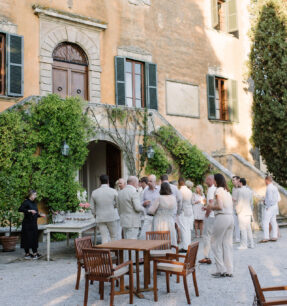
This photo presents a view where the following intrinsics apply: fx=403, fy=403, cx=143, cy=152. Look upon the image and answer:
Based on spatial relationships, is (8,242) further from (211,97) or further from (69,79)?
(211,97)

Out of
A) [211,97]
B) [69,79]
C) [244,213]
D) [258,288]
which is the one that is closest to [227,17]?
[211,97]

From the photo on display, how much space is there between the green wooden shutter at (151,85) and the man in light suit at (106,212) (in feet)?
24.2

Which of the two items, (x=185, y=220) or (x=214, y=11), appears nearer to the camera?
(x=185, y=220)

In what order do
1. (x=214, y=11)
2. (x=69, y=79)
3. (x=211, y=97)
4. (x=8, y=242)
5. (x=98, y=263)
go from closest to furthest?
(x=98, y=263) < (x=8, y=242) < (x=69, y=79) < (x=211, y=97) < (x=214, y=11)

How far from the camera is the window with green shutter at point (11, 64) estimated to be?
11.5 meters

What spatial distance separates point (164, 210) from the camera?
23.2 ft

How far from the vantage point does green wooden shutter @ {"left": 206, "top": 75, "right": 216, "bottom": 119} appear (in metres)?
16.3

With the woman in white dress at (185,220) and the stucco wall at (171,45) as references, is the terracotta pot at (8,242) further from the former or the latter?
the stucco wall at (171,45)

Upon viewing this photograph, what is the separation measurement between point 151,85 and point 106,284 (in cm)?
949

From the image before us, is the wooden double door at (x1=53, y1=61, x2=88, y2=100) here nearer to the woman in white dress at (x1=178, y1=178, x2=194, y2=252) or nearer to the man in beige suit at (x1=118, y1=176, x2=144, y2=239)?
the woman in white dress at (x1=178, y1=178, x2=194, y2=252)

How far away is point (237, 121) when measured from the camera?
56.4 ft

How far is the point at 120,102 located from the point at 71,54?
2.24m

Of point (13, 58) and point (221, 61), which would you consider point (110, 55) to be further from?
point (221, 61)

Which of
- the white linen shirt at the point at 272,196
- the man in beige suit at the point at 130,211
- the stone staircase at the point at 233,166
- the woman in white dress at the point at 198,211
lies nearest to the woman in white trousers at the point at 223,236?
the man in beige suit at the point at 130,211
